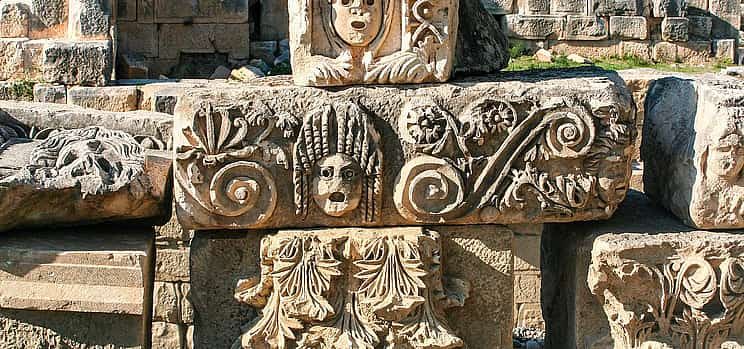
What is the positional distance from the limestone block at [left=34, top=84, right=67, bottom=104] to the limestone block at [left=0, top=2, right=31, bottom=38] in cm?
79

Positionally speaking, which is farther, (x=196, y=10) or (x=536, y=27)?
(x=536, y=27)

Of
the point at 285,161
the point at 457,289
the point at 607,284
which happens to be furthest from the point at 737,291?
the point at 285,161

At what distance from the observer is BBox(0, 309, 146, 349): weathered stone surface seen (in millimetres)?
3252

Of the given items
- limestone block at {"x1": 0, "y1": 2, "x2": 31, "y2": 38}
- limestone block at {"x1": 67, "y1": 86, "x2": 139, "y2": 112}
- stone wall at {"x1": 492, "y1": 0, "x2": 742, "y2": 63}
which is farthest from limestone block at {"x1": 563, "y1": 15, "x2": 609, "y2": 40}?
limestone block at {"x1": 0, "y1": 2, "x2": 31, "y2": 38}

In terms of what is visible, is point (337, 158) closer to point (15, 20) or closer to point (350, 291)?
point (350, 291)

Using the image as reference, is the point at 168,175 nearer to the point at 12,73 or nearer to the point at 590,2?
the point at 12,73

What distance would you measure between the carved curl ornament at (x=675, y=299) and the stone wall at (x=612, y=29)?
10.2 m

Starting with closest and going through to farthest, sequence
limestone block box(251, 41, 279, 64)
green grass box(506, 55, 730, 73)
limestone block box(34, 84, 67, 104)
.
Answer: limestone block box(34, 84, 67, 104)
green grass box(506, 55, 730, 73)
limestone block box(251, 41, 279, 64)

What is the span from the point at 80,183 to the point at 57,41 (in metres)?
6.68

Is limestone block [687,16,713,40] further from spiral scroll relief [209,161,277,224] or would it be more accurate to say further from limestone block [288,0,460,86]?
spiral scroll relief [209,161,277,224]

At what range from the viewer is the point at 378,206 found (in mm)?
3271

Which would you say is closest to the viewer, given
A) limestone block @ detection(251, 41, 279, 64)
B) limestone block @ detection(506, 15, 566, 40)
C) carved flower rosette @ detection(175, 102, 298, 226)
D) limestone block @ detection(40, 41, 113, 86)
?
carved flower rosette @ detection(175, 102, 298, 226)

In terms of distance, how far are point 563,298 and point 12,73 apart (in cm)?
721

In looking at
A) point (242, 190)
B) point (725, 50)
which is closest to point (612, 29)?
point (725, 50)
